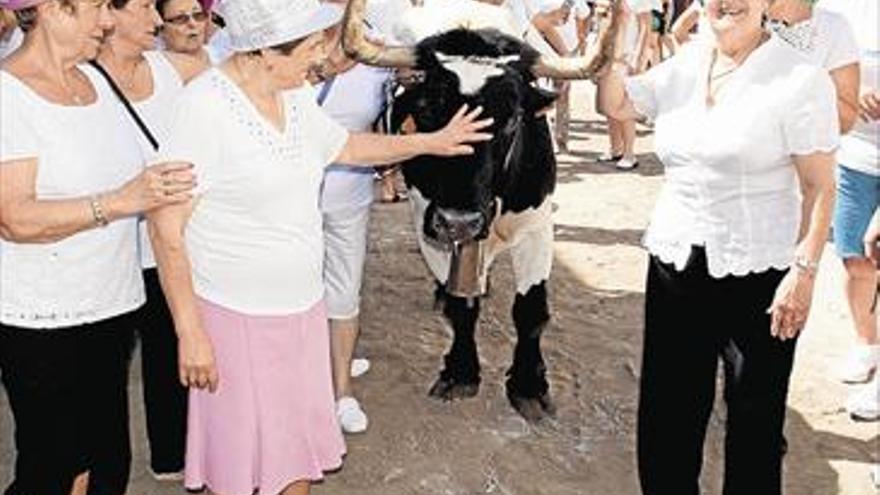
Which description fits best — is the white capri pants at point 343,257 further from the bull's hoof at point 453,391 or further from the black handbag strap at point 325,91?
the bull's hoof at point 453,391

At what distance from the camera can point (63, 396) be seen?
309cm

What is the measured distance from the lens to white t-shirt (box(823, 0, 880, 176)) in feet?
16.2

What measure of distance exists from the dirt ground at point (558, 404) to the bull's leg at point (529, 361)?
3.6 inches

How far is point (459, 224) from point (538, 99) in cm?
74

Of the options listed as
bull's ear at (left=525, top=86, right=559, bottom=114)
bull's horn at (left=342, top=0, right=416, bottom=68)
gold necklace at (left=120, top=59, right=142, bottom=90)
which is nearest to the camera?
gold necklace at (left=120, top=59, right=142, bottom=90)

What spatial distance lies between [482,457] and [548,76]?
5.33ft

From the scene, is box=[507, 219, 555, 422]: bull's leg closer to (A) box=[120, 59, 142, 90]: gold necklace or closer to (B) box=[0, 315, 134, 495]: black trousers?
(A) box=[120, 59, 142, 90]: gold necklace

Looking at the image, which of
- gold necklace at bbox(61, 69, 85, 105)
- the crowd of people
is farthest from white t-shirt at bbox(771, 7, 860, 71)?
gold necklace at bbox(61, 69, 85, 105)

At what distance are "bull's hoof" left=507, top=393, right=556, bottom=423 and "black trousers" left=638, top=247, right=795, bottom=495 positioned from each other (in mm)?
1201

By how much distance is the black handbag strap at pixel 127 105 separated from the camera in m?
3.21

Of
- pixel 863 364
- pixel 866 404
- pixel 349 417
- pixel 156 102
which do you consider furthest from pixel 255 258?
pixel 863 364

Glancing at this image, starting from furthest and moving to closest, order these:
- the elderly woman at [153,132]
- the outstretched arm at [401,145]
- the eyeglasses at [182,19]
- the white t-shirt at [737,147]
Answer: the eyeglasses at [182,19], the elderly woman at [153,132], the outstretched arm at [401,145], the white t-shirt at [737,147]

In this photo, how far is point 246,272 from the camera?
10.2ft

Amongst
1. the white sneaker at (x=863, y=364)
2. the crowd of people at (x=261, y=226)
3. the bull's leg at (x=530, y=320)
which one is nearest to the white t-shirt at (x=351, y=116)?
the crowd of people at (x=261, y=226)
